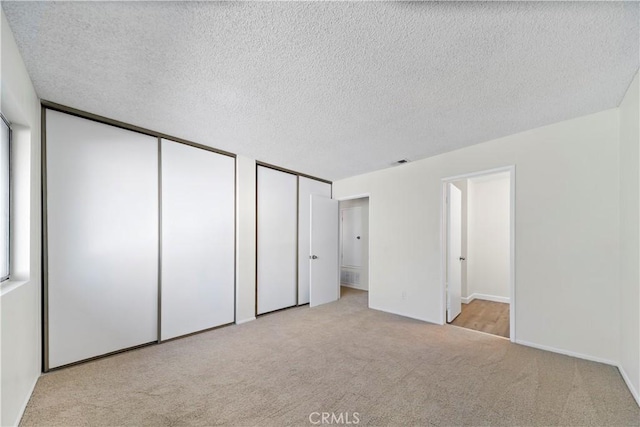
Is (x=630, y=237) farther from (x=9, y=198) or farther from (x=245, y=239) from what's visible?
(x=9, y=198)

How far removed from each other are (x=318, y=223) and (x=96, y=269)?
3.14 metres

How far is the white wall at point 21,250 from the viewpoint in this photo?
157cm

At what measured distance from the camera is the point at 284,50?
170 cm

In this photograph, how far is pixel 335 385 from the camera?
2.21 meters

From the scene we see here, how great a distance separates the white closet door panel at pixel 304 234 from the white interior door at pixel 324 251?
17 centimetres

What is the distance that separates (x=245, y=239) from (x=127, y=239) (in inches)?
56.6

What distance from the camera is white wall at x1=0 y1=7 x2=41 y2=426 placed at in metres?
1.57

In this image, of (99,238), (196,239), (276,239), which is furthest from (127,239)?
(276,239)

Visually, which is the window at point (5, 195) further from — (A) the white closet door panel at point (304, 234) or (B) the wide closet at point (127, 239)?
(A) the white closet door panel at point (304, 234)

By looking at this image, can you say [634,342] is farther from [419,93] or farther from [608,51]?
[419,93]

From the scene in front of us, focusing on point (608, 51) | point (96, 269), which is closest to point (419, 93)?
point (608, 51)

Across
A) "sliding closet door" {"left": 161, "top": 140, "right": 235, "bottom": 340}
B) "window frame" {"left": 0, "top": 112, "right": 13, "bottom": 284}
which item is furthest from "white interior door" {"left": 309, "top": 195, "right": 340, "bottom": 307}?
"window frame" {"left": 0, "top": 112, "right": 13, "bottom": 284}
